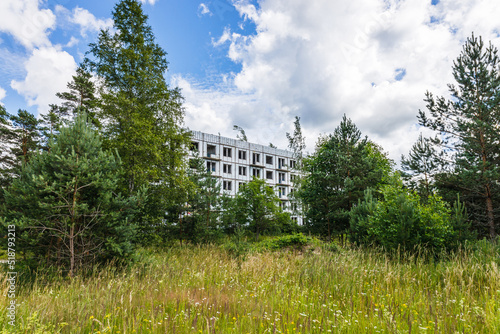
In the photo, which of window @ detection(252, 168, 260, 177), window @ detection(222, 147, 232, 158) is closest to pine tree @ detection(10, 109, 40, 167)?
window @ detection(222, 147, 232, 158)

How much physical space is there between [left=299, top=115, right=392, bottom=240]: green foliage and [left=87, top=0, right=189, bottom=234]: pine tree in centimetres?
1027

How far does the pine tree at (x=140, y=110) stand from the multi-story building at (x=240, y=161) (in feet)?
87.1

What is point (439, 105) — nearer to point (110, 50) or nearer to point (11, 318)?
point (110, 50)

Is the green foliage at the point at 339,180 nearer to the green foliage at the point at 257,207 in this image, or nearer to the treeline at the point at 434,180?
the treeline at the point at 434,180

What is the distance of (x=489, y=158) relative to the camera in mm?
16312

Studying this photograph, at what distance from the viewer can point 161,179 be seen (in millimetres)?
14445

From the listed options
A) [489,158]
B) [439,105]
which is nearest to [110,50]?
[439,105]

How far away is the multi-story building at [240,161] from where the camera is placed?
148 feet

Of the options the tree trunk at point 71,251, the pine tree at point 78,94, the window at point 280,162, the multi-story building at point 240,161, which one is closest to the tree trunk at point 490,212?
the tree trunk at point 71,251

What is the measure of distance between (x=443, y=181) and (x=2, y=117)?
36197mm

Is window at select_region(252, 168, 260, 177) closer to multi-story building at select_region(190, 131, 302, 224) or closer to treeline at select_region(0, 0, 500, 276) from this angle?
multi-story building at select_region(190, 131, 302, 224)

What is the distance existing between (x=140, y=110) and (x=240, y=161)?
35143 mm

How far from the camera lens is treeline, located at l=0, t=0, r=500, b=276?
876 cm

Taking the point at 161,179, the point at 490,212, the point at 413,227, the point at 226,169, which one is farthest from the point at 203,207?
the point at 226,169
